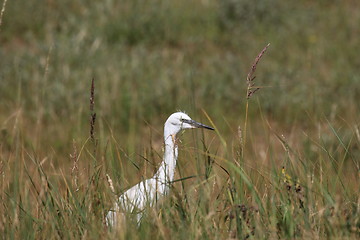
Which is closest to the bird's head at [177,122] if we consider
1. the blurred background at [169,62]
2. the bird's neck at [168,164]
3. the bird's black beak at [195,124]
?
the bird's black beak at [195,124]

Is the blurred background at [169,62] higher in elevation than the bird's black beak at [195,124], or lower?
higher

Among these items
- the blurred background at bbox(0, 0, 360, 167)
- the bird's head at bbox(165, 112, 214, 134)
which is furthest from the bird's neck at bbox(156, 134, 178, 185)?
the blurred background at bbox(0, 0, 360, 167)

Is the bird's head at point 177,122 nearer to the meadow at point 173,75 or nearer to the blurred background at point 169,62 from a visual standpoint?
the meadow at point 173,75

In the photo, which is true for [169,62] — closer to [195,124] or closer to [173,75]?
[173,75]

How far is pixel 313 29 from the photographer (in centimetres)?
1044

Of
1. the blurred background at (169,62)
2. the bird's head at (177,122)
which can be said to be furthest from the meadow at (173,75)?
the bird's head at (177,122)

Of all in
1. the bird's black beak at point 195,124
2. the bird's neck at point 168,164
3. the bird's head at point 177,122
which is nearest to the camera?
the bird's neck at point 168,164

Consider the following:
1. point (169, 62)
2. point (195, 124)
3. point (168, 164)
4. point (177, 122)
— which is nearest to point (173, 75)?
point (169, 62)

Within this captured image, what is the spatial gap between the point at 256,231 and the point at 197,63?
6.50 metres

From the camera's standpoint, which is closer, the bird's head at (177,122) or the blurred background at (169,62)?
the bird's head at (177,122)

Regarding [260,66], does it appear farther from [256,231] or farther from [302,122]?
[256,231]

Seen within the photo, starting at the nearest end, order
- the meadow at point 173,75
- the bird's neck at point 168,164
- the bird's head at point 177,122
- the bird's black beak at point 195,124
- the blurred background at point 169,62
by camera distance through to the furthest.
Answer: the bird's neck at point 168,164 → the bird's black beak at point 195,124 → the bird's head at point 177,122 → the meadow at point 173,75 → the blurred background at point 169,62

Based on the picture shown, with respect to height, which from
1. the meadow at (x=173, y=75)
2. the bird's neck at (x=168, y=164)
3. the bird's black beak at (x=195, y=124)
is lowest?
the bird's neck at (x=168, y=164)

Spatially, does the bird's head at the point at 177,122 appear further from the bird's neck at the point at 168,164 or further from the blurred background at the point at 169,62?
the blurred background at the point at 169,62
